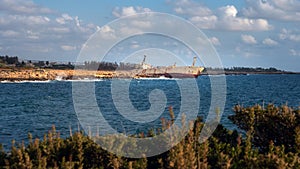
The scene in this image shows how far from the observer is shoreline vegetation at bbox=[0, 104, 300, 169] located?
8.11 meters

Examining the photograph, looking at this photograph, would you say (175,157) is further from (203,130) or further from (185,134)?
(203,130)

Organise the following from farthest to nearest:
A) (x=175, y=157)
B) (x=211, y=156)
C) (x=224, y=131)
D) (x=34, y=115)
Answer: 1. (x=34, y=115)
2. (x=224, y=131)
3. (x=211, y=156)
4. (x=175, y=157)

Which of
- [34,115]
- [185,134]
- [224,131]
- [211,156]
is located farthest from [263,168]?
[34,115]

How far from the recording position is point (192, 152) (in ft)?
26.6

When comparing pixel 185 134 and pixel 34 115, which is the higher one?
pixel 185 134

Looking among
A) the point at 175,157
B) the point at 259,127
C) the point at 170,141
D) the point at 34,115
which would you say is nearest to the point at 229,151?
the point at 170,141

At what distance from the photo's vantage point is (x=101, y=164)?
9172 millimetres

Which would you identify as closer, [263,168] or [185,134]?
[263,168]

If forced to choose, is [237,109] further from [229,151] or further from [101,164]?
[101,164]

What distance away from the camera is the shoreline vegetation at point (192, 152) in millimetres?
8109

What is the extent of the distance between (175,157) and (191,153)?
0.33 metres

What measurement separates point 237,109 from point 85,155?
5.27 meters

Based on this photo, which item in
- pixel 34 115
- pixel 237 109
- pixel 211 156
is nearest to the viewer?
pixel 211 156

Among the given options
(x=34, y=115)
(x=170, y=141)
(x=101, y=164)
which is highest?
(x=170, y=141)
